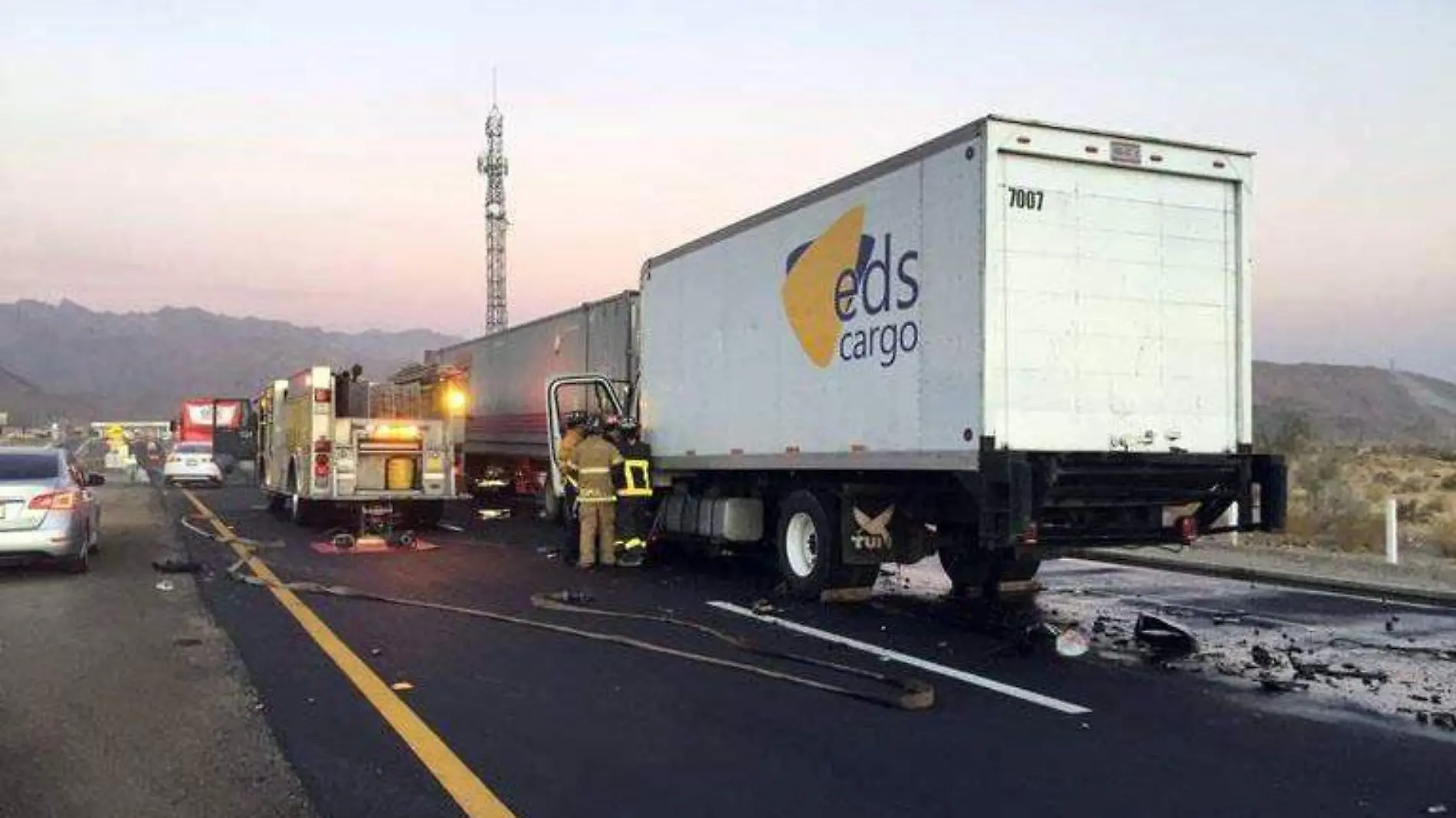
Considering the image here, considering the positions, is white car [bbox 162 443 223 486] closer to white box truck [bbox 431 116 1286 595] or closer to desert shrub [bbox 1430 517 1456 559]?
white box truck [bbox 431 116 1286 595]

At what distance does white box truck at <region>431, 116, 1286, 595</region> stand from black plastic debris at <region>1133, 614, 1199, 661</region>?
87cm

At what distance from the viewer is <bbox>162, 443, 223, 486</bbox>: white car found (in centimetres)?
3534

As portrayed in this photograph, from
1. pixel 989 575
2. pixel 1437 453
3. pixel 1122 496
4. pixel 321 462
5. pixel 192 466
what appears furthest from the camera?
pixel 1437 453

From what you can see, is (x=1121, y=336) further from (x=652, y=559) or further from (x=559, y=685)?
(x=652, y=559)

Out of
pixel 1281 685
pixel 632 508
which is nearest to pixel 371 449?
pixel 632 508

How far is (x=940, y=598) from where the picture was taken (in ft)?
37.9

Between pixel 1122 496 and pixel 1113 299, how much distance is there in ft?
5.11

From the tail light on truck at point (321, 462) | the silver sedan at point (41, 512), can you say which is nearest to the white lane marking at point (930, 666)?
the silver sedan at point (41, 512)

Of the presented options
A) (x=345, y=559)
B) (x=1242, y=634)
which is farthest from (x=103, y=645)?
(x=1242, y=634)

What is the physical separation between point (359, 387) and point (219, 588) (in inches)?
292

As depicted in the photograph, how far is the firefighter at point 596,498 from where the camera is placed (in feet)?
46.3

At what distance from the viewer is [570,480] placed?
48.9 ft

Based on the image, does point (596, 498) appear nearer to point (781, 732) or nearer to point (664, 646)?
point (664, 646)

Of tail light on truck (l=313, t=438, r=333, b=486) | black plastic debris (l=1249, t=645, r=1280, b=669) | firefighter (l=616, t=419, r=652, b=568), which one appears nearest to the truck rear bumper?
black plastic debris (l=1249, t=645, r=1280, b=669)
